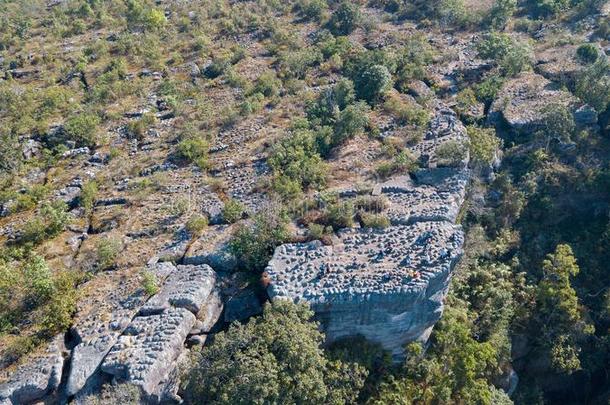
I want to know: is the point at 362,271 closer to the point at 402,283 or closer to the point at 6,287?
the point at 402,283

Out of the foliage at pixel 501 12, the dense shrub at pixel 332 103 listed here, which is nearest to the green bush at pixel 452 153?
the dense shrub at pixel 332 103

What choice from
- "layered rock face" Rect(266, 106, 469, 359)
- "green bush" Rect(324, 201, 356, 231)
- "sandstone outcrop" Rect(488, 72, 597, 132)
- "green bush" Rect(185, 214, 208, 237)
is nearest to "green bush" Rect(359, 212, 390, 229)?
"layered rock face" Rect(266, 106, 469, 359)

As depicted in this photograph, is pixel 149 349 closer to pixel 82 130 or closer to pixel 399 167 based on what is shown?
pixel 399 167

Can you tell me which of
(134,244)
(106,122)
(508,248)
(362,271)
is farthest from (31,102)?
(508,248)

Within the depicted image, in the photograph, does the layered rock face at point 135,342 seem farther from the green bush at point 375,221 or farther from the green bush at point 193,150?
the green bush at point 193,150

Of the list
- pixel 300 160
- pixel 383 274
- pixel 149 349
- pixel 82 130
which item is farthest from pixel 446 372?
pixel 82 130
